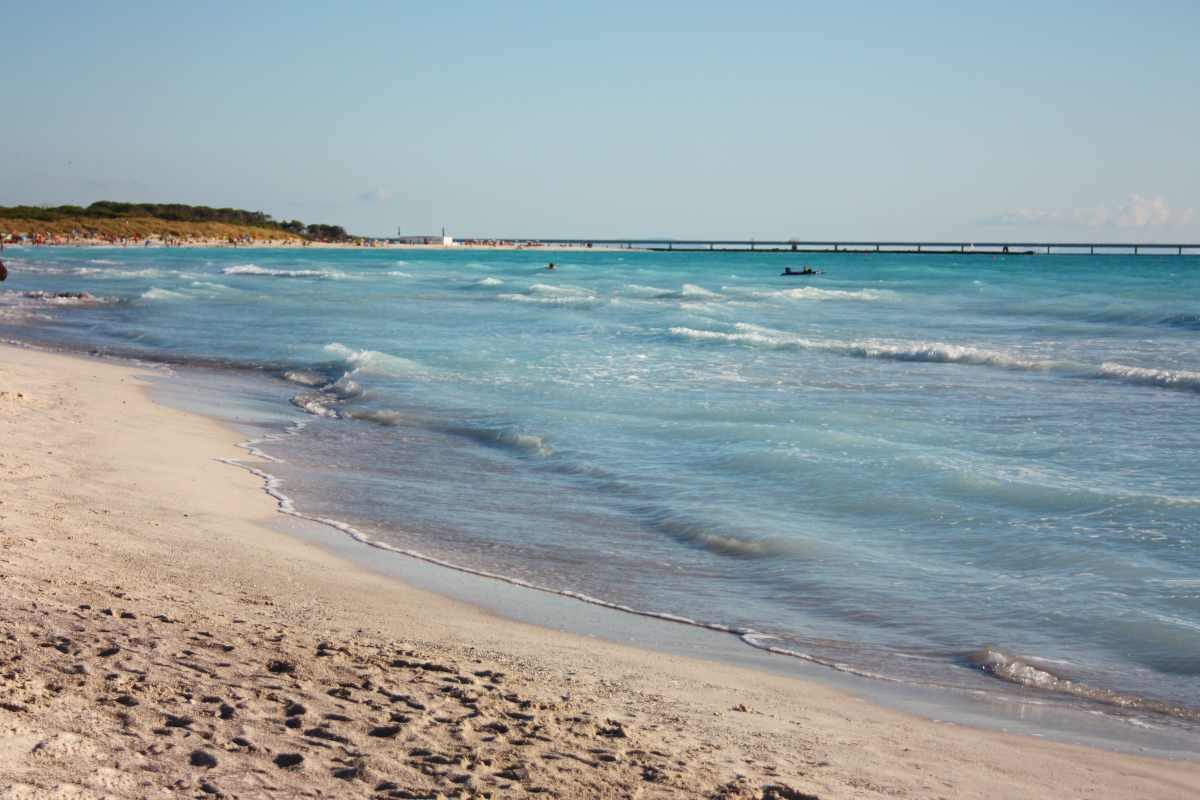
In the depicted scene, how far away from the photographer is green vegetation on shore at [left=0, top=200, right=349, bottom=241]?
127 m

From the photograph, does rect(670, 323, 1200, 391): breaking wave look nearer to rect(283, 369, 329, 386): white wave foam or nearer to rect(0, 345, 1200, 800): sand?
rect(283, 369, 329, 386): white wave foam

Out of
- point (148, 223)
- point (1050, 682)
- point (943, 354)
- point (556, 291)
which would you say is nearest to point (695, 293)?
point (556, 291)

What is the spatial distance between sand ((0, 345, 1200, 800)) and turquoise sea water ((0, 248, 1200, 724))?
1150mm

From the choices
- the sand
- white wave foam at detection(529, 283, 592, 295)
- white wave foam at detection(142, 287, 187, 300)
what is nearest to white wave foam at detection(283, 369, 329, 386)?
the sand

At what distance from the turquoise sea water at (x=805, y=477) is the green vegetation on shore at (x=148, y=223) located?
4147 inches

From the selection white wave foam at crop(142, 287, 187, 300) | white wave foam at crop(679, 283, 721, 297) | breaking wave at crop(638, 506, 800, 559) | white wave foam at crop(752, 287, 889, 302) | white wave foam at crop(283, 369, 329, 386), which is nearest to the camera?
breaking wave at crop(638, 506, 800, 559)

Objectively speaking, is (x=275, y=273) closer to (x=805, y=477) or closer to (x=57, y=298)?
(x=57, y=298)

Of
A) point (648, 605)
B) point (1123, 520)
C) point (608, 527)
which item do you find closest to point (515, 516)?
point (608, 527)

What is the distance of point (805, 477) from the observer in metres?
11.8

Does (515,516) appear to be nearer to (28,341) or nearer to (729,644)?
(729,644)

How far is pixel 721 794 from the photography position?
4.33 m

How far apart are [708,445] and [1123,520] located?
16.6 feet

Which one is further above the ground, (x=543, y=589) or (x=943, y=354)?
(x=943, y=354)

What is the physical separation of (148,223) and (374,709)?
501 ft
